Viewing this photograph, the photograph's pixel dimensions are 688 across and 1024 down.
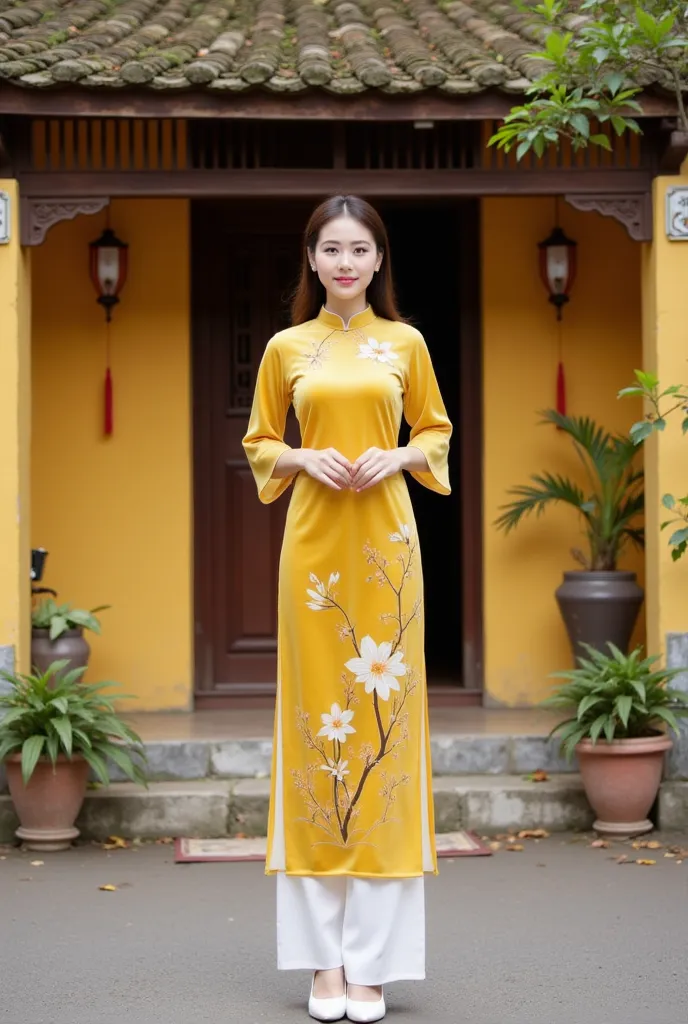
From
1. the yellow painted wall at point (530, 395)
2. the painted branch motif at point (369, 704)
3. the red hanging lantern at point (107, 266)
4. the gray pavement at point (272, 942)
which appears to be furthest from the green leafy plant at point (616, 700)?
the red hanging lantern at point (107, 266)

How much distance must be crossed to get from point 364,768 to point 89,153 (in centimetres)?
387

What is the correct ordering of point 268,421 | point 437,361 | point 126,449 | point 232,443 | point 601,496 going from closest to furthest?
point 268,421, point 601,496, point 126,449, point 232,443, point 437,361

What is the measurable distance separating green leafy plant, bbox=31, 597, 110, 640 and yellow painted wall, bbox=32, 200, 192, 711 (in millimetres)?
817

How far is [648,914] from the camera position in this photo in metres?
5.11

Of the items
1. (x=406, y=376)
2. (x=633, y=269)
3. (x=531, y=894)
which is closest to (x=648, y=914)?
(x=531, y=894)

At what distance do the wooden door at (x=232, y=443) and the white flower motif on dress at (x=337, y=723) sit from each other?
421cm

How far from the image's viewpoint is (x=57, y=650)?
23.0ft

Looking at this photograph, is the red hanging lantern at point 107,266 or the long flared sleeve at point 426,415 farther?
the red hanging lantern at point 107,266

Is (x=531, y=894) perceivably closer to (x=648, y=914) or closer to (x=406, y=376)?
(x=648, y=914)

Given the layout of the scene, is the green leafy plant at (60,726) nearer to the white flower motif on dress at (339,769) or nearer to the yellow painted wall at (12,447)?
the yellow painted wall at (12,447)

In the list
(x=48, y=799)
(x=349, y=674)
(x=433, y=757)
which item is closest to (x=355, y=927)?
(x=349, y=674)

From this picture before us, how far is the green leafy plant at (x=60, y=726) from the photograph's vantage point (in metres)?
6.12

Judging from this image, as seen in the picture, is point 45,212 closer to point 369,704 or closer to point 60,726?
point 60,726

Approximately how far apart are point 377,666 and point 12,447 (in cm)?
322
